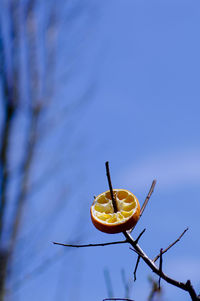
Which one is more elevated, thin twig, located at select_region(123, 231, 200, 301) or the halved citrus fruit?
the halved citrus fruit

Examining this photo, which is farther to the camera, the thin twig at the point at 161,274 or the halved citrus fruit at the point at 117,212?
the halved citrus fruit at the point at 117,212

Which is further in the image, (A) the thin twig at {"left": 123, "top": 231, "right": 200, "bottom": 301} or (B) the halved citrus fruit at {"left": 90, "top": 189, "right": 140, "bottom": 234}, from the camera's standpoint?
(B) the halved citrus fruit at {"left": 90, "top": 189, "right": 140, "bottom": 234}

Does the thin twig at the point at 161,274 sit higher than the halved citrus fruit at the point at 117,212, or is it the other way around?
the halved citrus fruit at the point at 117,212

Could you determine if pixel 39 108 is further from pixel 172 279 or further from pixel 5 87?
pixel 172 279

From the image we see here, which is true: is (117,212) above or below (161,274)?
above

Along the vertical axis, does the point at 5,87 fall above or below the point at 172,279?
above

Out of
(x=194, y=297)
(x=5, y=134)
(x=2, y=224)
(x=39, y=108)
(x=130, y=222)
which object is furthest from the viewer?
(x=39, y=108)

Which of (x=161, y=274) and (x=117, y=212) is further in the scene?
(x=117, y=212)

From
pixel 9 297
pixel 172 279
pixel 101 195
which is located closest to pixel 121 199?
pixel 101 195
